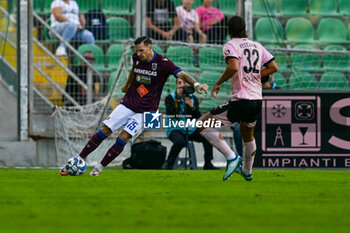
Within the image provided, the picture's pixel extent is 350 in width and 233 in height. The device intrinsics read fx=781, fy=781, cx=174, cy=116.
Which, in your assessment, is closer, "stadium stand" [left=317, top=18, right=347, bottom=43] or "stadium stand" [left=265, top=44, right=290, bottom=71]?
"stadium stand" [left=265, top=44, right=290, bottom=71]

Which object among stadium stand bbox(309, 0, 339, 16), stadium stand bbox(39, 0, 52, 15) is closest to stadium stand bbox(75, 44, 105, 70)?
stadium stand bbox(39, 0, 52, 15)

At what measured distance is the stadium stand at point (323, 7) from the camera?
58.3 ft

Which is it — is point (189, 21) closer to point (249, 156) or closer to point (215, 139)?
point (215, 139)

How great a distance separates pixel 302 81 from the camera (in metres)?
15.2

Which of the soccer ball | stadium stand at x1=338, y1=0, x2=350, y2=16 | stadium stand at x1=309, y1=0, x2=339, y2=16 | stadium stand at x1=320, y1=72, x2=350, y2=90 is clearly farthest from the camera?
stadium stand at x1=338, y1=0, x2=350, y2=16

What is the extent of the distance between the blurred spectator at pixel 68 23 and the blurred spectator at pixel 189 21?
174 cm

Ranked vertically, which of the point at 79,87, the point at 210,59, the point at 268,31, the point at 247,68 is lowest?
the point at 79,87

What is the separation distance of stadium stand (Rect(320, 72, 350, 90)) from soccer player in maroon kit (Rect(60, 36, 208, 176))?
6.06 metres

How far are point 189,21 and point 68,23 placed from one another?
7.52ft

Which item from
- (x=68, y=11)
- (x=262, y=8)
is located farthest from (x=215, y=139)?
(x=262, y=8)

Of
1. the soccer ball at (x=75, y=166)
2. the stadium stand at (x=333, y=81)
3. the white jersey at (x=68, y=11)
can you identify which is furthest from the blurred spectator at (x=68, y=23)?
the soccer ball at (x=75, y=166)

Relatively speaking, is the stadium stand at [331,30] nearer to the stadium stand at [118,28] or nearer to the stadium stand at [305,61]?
the stadium stand at [305,61]

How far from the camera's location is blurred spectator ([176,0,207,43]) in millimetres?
14852

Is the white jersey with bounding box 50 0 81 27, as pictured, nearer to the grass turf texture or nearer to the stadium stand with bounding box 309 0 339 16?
the stadium stand with bounding box 309 0 339 16
